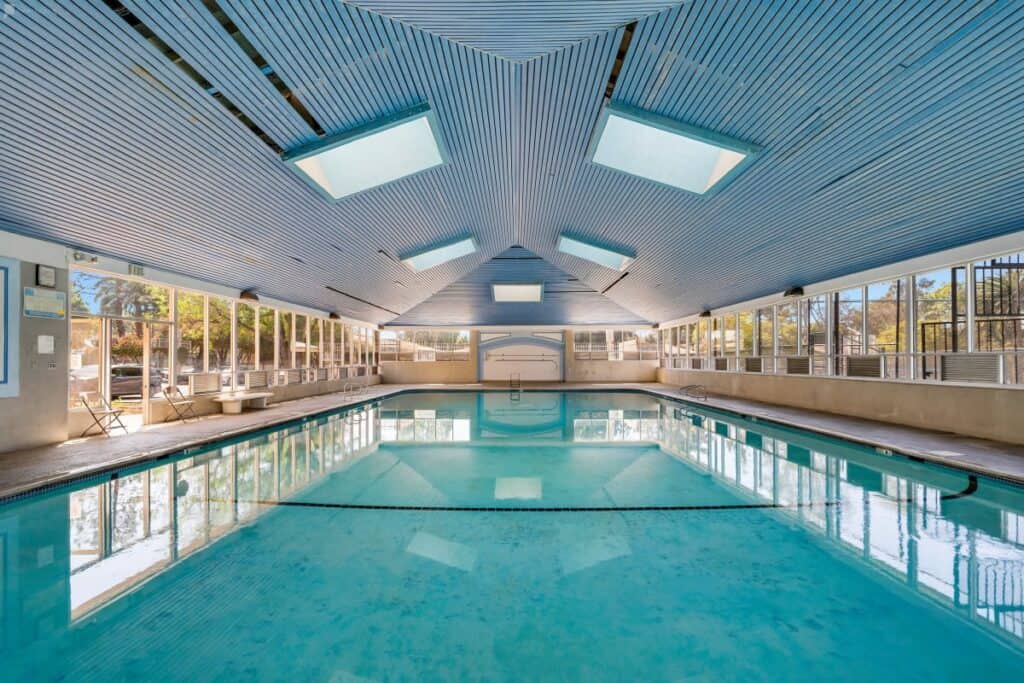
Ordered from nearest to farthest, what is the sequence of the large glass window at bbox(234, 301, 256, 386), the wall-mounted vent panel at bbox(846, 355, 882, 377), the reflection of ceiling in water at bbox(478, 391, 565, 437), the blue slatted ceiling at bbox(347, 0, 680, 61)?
1. the blue slatted ceiling at bbox(347, 0, 680, 61)
2. the wall-mounted vent panel at bbox(846, 355, 882, 377)
3. the reflection of ceiling in water at bbox(478, 391, 565, 437)
4. the large glass window at bbox(234, 301, 256, 386)

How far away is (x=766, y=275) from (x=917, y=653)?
8662 mm

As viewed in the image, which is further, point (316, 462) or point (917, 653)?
point (316, 462)

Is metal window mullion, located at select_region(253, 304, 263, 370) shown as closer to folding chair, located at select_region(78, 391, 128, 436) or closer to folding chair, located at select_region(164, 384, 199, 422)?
folding chair, located at select_region(164, 384, 199, 422)

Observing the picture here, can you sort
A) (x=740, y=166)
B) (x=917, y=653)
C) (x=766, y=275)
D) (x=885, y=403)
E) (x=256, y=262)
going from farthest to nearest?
(x=766, y=275) → (x=256, y=262) → (x=885, y=403) → (x=740, y=166) → (x=917, y=653)

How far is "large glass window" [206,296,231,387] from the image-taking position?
9.66m

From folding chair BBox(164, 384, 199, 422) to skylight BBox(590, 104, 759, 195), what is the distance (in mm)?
8421

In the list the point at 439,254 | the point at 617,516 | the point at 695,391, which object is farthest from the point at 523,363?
the point at 617,516

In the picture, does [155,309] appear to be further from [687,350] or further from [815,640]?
[687,350]

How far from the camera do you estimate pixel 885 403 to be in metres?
8.29

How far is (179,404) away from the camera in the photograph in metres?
8.87

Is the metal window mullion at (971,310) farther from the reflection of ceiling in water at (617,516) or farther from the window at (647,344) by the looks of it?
the window at (647,344)

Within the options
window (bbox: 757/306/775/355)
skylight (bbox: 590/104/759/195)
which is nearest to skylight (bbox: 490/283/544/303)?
window (bbox: 757/306/775/355)

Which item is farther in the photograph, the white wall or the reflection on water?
the white wall

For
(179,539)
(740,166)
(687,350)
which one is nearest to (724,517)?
(740,166)
